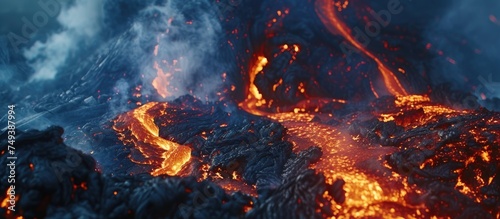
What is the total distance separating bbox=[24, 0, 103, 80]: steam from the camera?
56.2 feet

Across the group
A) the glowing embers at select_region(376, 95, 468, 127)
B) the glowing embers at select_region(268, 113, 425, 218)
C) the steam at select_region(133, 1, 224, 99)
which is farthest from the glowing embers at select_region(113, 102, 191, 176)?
the glowing embers at select_region(376, 95, 468, 127)

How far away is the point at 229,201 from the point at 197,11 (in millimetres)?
9892

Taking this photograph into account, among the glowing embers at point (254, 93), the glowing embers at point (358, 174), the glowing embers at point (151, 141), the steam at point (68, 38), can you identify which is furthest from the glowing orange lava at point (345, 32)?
the steam at point (68, 38)

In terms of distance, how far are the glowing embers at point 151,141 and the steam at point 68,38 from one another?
302 inches

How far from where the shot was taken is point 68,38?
18.1 metres

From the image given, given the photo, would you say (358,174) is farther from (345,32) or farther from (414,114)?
(345,32)

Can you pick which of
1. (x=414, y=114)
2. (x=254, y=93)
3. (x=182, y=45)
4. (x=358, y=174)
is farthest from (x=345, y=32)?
(x=358, y=174)

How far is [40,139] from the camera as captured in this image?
633 centimetres

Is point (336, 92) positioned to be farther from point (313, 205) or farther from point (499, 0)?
point (313, 205)

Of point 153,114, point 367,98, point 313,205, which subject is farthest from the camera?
point 367,98

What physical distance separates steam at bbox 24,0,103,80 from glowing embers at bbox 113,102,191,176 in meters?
7.66

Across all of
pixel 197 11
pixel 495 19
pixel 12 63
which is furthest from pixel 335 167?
pixel 12 63

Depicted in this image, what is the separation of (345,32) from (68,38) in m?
13.0

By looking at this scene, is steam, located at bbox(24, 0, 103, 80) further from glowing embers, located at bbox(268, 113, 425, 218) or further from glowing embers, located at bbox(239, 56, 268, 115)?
glowing embers, located at bbox(268, 113, 425, 218)
